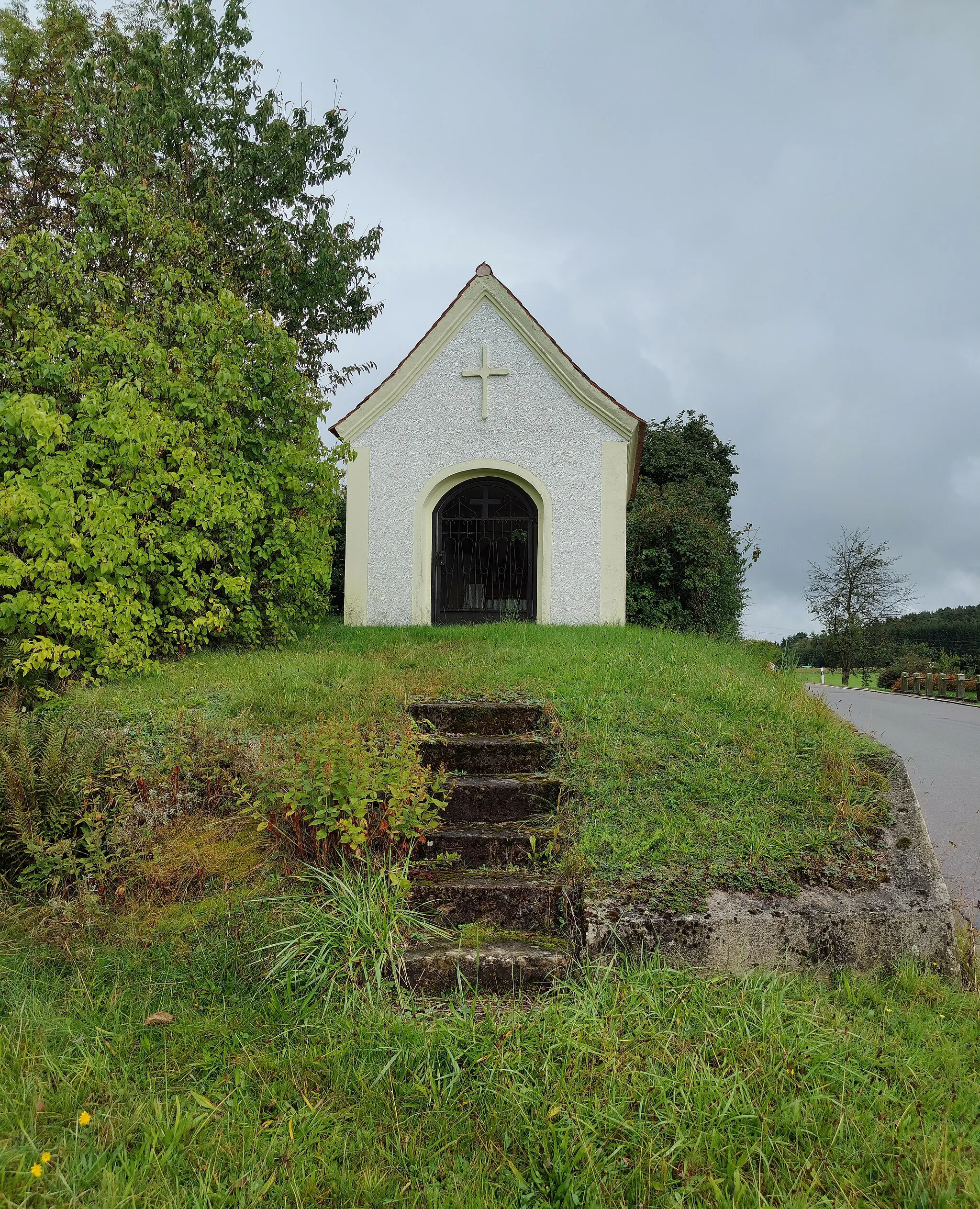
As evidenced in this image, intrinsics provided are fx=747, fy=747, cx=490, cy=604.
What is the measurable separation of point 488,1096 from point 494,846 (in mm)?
1838

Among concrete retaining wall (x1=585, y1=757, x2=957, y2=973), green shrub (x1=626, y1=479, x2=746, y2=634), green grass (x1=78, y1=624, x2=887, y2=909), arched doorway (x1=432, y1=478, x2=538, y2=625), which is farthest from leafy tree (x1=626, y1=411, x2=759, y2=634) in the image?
Answer: concrete retaining wall (x1=585, y1=757, x2=957, y2=973)

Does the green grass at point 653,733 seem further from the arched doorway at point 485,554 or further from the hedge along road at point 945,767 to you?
the arched doorway at point 485,554

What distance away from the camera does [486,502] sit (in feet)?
41.2

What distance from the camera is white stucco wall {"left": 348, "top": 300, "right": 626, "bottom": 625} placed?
11680 millimetres

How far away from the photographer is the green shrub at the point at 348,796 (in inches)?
151

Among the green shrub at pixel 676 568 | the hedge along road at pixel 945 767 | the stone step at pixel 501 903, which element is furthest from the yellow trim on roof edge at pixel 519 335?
the stone step at pixel 501 903

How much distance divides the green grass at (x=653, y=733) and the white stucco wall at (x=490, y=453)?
3184 millimetres

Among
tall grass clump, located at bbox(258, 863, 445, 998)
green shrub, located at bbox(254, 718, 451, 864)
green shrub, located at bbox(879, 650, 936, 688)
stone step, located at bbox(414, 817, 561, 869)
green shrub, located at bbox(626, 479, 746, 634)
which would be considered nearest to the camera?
tall grass clump, located at bbox(258, 863, 445, 998)

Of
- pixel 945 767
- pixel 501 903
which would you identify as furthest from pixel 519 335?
pixel 501 903

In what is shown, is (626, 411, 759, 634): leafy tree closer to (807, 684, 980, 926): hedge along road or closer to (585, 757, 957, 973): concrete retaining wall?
(807, 684, 980, 926): hedge along road

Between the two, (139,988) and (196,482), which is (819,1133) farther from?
Result: (196,482)

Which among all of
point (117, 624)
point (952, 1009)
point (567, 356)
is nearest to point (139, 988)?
point (952, 1009)

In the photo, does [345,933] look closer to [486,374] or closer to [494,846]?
[494,846]

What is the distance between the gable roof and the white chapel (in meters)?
0.02
